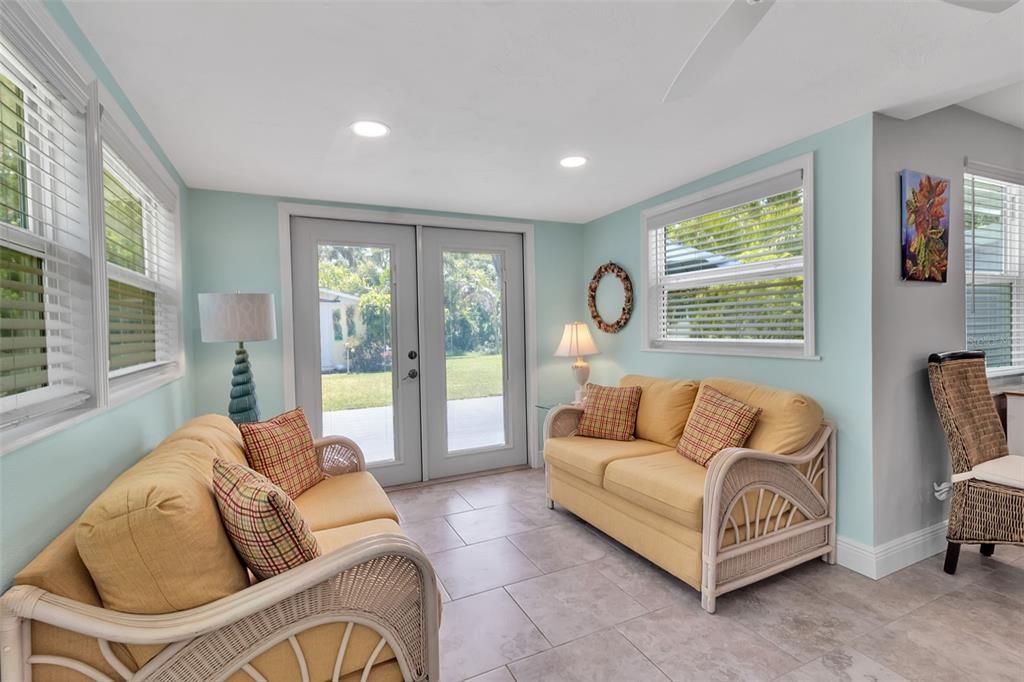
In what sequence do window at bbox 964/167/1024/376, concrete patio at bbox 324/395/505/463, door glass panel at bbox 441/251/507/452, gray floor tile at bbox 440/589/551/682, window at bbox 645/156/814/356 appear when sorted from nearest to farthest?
gray floor tile at bbox 440/589/551/682, window at bbox 645/156/814/356, window at bbox 964/167/1024/376, concrete patio at bbox 324/395/505/463, door glass panel at bbox 441/251/507/452

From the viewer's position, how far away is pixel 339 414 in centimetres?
382

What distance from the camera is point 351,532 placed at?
191 centimetres

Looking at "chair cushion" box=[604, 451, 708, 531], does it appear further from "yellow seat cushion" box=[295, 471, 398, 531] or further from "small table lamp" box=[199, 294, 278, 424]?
"small table lamp" box=[199, 294, 278, 424]

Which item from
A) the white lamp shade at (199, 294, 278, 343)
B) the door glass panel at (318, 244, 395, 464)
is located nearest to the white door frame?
the door glass panel at (318, 244, 395, 464)

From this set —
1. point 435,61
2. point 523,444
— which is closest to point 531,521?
point 523,444

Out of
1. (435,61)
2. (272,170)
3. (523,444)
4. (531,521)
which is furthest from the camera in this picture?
(523,444)

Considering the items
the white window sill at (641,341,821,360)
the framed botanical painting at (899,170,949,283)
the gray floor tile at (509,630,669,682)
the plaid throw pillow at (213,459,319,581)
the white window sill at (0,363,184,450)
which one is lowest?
the gray floor tile at (509,630,669,682)

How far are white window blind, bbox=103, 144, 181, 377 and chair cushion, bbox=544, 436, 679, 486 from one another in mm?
2346

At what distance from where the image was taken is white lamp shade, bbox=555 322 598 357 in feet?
13.8

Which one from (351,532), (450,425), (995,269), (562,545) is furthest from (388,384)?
(995,269)

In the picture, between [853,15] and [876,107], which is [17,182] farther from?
[876,107]

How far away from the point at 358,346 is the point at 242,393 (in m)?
1.04

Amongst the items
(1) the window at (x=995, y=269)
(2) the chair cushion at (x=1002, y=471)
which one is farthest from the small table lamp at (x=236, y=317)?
(1) the window at (x=995, y=269)

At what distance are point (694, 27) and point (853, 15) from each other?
0.52 m
